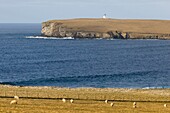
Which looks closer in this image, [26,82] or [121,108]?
[121,108]

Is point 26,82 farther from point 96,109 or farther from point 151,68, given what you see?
point 96,109

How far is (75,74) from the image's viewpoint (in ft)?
372

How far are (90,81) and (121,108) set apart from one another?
Answer: 183 ft

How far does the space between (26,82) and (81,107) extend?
54.0 metres

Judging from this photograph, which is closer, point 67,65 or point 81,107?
point 81,107

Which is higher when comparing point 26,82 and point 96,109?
point 96,109

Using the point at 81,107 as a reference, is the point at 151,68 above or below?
below

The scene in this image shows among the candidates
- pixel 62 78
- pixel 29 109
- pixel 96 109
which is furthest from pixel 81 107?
pixel 62 78

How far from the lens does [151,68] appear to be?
128375 millimetres

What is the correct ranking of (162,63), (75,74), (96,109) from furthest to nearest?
(162,63) < (75,74) < (96,109)

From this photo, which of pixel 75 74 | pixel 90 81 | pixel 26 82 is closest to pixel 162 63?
pixel 75 74

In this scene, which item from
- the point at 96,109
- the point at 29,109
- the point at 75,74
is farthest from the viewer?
the point at 75,74

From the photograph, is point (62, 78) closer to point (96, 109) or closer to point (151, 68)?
point (151, 68)

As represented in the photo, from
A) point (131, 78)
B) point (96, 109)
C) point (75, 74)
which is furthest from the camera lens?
point (75, 74)
